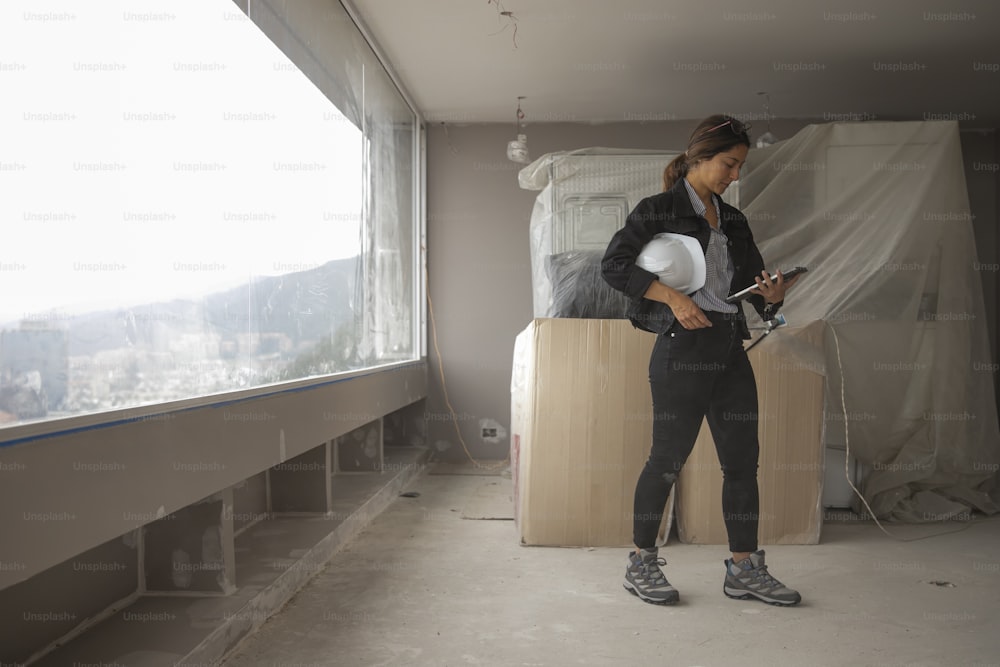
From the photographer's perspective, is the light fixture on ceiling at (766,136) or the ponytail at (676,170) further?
the light fixture on ceiling at (766,136)

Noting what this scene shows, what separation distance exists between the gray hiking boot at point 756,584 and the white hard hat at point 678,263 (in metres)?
0.72

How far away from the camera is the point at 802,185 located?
3.32 m

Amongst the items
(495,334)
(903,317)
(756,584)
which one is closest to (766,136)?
(903,317)

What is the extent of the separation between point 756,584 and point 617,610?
0.36 m

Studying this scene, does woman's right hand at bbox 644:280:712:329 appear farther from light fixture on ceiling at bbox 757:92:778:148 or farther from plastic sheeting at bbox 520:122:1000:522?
light fixture on ceiling at bbox 757:92:778:148

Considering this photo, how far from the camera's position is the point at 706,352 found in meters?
1.93

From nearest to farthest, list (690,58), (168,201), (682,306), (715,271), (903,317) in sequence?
(168,201)
(682,306)
(715,271)
(903,317)
(690,58)

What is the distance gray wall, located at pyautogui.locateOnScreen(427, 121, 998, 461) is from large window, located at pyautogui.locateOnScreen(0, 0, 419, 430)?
1.67m

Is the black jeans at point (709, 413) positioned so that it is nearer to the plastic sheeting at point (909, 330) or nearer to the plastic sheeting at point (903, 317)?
the plastic sheeting at point (903, 317)

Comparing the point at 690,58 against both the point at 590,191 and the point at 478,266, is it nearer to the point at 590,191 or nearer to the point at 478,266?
the point at 590,191

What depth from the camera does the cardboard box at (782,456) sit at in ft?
8.45

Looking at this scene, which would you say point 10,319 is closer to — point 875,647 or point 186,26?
point 186,26

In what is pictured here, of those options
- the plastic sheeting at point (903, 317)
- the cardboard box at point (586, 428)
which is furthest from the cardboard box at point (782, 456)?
the plastic sheeting at point (903, 317)

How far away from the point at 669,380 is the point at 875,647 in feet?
2.43
